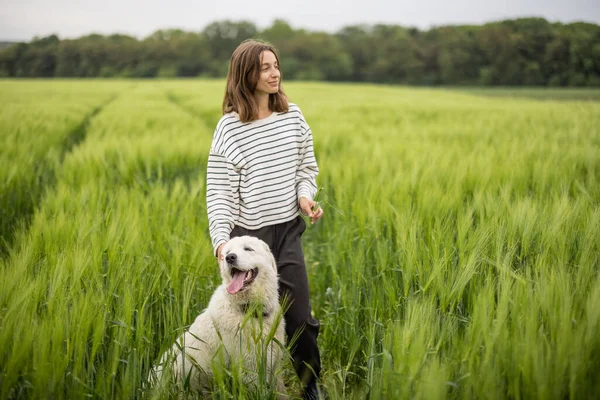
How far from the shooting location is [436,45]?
4059 cm

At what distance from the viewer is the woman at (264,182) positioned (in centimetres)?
196

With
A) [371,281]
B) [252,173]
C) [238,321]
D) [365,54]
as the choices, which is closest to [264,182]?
[252,173]

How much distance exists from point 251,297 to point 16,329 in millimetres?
859

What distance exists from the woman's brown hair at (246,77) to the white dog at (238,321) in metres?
0.65

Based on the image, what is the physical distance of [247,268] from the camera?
1.67 metres

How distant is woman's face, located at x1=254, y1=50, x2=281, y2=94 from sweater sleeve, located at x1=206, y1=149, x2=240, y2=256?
0.40m

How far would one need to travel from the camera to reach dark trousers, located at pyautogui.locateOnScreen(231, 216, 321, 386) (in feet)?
6.43

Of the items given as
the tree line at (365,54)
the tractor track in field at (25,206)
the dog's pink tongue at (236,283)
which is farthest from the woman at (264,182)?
the tree line at (365,54)

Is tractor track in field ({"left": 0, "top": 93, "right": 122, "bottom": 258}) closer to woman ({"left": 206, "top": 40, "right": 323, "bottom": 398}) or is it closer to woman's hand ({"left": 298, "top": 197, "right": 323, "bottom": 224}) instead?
woman ({"left": 206, "top": 40, "right": 323, "bottom": 398})

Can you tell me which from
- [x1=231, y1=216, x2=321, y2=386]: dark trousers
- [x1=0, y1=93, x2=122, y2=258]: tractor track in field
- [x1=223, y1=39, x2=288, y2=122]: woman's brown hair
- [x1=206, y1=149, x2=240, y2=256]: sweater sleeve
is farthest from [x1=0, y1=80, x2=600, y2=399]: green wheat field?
[x1=223, y1=39, x2=288, y2=122]: woman's brown hair

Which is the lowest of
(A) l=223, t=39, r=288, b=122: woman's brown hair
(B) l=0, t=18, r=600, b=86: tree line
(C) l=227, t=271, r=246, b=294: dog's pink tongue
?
(C) l=227, t=271, r=246, b=294: dog's pink tongue

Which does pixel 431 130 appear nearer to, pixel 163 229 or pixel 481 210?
pixel 481 210

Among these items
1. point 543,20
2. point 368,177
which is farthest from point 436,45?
point 368,177

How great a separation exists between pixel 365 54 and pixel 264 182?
176 ft
